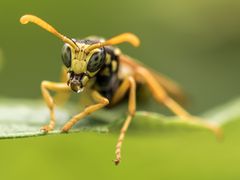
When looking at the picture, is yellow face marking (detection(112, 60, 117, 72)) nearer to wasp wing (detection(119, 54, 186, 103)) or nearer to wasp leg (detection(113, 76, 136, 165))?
wasp leg (detection(113, 76, 136, 165))

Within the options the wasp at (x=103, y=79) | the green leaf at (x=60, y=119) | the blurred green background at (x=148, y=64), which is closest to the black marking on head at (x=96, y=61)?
the wasp at (x=103, y=79)

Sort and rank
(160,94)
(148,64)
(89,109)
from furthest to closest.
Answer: (148,64)
(160,94)
(89,109)

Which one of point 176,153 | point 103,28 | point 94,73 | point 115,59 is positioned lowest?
point 176,153

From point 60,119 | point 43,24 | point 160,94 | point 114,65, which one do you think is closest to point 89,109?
point 60,119

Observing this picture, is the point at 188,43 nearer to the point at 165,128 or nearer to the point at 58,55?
the point at 58,55

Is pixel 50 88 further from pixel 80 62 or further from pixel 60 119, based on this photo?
pixel 80 62

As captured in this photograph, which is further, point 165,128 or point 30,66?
point 30,66

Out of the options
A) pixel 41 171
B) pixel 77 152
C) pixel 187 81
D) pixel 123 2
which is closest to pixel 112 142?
pixel 77 152

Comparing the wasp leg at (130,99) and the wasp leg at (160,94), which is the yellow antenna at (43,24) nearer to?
the wasp leg at (130,99)
